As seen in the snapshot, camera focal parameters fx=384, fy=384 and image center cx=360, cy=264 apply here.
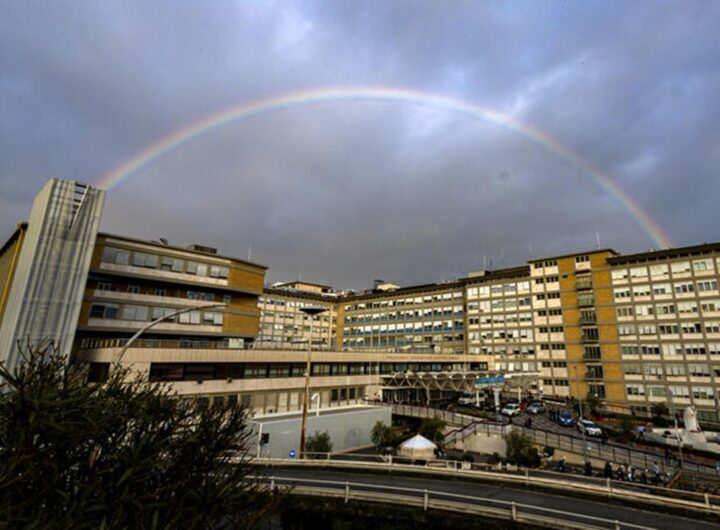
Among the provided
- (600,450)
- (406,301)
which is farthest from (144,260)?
(406,301)

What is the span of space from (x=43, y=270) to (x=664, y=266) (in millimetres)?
87368

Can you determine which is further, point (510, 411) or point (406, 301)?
point (406, 301)

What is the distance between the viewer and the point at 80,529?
18.9ft

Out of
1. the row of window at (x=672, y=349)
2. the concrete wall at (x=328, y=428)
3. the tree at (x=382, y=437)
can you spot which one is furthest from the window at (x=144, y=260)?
the row of window at (x=672, y=349)

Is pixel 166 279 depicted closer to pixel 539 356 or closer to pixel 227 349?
pixel 227 349

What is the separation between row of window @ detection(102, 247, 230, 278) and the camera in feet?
130

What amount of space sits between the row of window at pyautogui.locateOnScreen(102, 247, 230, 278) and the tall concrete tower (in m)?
5.72

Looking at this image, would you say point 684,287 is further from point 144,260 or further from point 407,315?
point 144,260

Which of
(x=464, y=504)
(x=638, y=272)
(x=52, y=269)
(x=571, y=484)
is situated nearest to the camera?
(x=464, y=504)

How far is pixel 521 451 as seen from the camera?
1227 inches

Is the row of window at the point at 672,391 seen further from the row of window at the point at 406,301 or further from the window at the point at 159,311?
the window at the point at 159,311

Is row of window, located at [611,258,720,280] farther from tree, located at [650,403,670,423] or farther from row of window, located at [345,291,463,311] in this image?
row of window, located at [345,291,463,311]

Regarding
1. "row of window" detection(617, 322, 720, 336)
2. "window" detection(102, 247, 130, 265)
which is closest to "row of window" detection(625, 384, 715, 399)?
"row of window" detection(617, 322, 720, 336)

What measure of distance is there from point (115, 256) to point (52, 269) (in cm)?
831
